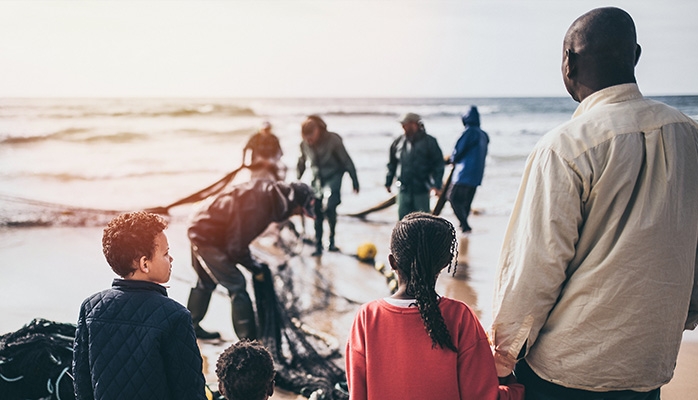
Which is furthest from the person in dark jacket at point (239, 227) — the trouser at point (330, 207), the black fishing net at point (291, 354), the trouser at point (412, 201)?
the trouser at point (330, 207)

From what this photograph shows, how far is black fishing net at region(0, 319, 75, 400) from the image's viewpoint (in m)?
3.23

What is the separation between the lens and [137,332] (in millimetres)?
2250

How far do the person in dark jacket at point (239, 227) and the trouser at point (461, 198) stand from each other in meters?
4.90

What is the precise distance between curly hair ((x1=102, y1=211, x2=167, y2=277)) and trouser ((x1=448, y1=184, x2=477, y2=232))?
7313 millimetres

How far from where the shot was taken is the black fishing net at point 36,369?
3230 millimetres

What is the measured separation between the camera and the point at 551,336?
1979 mm

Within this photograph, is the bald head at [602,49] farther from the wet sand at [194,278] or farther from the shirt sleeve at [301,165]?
the shirt sleeve at [301,165]

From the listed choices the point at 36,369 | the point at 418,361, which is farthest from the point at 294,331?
the point at 418,361

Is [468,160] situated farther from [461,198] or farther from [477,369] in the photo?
[477,369]

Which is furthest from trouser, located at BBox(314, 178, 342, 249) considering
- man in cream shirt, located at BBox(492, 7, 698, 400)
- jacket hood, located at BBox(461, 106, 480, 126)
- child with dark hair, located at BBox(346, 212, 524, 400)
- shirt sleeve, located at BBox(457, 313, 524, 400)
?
man in cream shirt, located at BBox(492, 7, 698, 400)

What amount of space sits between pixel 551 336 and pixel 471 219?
9861 millimetres

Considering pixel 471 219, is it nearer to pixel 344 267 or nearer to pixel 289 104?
pixel 344 267

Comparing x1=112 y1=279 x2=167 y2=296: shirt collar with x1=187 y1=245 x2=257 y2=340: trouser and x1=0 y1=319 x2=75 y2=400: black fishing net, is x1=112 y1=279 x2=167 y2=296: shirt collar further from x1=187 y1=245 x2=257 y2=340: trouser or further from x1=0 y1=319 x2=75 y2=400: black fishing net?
x1=187 y1=245 x2=257 y2=340: trouser

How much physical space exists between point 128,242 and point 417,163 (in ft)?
19.1
